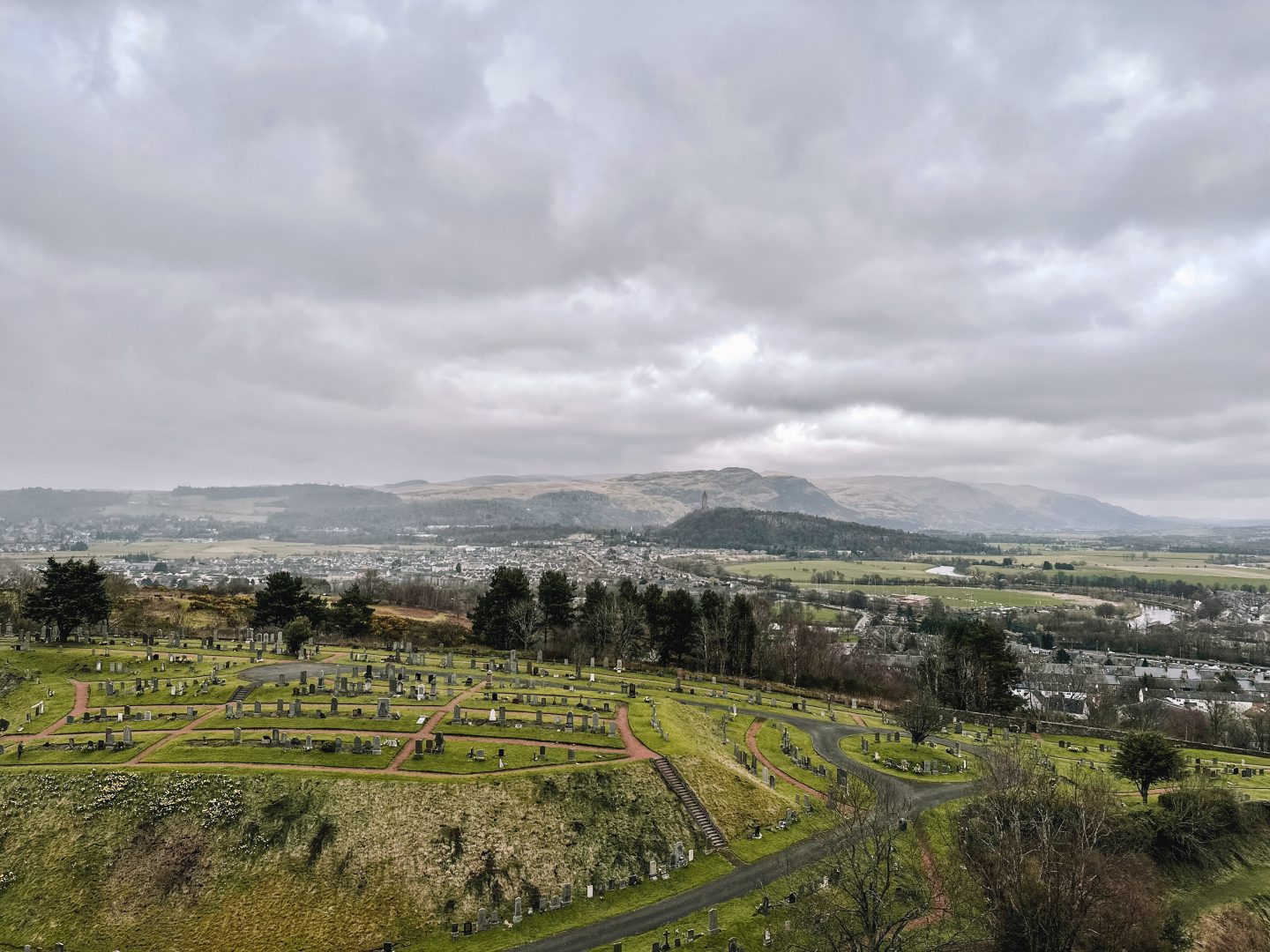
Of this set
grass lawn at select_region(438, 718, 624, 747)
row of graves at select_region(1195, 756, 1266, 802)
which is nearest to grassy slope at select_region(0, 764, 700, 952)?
grass lawn at select_region(438, 718, 624, 747)

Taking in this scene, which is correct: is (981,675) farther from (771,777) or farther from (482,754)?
(482,754)

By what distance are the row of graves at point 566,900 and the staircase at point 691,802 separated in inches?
78.1

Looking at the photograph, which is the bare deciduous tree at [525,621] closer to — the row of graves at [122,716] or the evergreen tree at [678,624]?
the evergreen tree at [678,624]

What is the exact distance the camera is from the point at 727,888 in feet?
122

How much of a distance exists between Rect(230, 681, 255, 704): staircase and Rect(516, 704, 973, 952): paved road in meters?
33.5

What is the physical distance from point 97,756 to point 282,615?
142 ft

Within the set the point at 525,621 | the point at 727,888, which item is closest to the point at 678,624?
the point at 525,621

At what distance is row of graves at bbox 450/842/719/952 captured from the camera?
33.2m

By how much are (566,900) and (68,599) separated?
6725cm

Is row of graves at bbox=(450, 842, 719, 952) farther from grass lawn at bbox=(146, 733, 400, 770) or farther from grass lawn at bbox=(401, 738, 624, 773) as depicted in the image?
grass lawn at bbox=(146, 733, 400, 770)

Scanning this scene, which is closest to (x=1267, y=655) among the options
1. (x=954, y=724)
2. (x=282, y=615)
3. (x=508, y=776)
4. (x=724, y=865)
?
(x=954, y=724)

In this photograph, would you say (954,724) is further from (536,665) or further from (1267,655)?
(1267,655)

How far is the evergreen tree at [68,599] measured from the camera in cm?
6981

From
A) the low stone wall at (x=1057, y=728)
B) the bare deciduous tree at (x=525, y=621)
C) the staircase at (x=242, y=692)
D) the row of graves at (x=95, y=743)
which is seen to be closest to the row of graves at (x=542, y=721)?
the staircase at (x=242, y=692)
